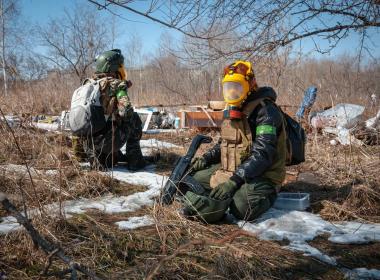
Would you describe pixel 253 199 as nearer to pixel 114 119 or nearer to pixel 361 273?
pixel 361 273

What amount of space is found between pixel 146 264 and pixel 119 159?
344cm

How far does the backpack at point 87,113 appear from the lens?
14.9ft

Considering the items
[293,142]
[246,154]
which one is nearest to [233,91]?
[246,154]

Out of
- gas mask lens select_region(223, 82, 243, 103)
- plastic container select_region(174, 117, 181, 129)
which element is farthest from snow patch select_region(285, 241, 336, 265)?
plastic container select_region(174, 117, 181, 129)

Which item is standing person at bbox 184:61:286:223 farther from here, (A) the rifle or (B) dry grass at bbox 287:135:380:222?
(B) dry grass at bbox 287:135:380:222

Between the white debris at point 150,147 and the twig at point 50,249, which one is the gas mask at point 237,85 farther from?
the white debris at point 150,147

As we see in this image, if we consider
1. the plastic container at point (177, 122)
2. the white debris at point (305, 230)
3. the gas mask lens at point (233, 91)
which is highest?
the gas mask lens at point (233, 91)

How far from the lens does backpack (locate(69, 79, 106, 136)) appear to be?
4539 mm

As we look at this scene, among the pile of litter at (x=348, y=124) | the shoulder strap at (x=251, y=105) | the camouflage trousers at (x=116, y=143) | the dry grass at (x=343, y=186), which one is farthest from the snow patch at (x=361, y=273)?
the pile of litter at (x=348, y=124)

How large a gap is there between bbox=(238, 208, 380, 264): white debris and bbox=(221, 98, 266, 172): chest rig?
21.9 inches

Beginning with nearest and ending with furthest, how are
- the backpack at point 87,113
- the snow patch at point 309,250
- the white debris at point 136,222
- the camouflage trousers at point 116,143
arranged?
the snow patch at point 309,250
the white debris at point 136,222
the backpack at point 87,113
the camouflage trousers at point 116,143

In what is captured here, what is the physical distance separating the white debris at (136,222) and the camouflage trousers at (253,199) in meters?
0.71

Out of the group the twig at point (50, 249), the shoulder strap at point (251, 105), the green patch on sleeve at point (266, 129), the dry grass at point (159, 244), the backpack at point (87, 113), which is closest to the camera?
the twig at point (50, 249)

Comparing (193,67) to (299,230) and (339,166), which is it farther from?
(299,230)
